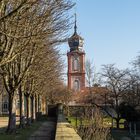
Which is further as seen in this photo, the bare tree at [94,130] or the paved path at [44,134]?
the paved path at [44,134]

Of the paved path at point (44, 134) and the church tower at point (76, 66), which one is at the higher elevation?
the church tower at point (76, 66)

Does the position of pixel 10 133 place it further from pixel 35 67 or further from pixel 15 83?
pixel 35 67

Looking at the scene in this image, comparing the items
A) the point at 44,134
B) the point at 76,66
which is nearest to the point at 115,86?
the point at 44,134

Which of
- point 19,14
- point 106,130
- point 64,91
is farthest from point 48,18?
point 64,91

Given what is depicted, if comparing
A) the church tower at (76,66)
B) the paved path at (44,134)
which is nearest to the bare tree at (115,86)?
the paved path at (44,134)

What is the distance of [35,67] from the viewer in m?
36.8

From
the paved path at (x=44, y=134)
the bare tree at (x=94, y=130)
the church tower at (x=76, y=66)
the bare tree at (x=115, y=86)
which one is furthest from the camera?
the church tower at (x=76, y=66)

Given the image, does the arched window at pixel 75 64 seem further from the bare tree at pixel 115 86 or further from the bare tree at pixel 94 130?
the bare tree at pixel 94 130

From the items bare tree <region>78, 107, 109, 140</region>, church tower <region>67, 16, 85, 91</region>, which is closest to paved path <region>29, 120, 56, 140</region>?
bare tree <region>78, 107, 109, 140</region>

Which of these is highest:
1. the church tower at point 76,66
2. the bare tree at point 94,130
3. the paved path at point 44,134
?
the church tower at point 76,66

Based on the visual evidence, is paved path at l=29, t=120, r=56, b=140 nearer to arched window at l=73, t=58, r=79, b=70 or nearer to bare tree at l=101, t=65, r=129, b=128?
bare tree at l=101, t=65, r=129, b=128

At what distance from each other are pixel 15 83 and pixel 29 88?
13.2 meters

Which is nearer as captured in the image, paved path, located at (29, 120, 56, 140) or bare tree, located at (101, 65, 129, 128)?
paved path, located at (29, 120, 56, 140)

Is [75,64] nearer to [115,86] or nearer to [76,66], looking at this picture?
[76,66]
